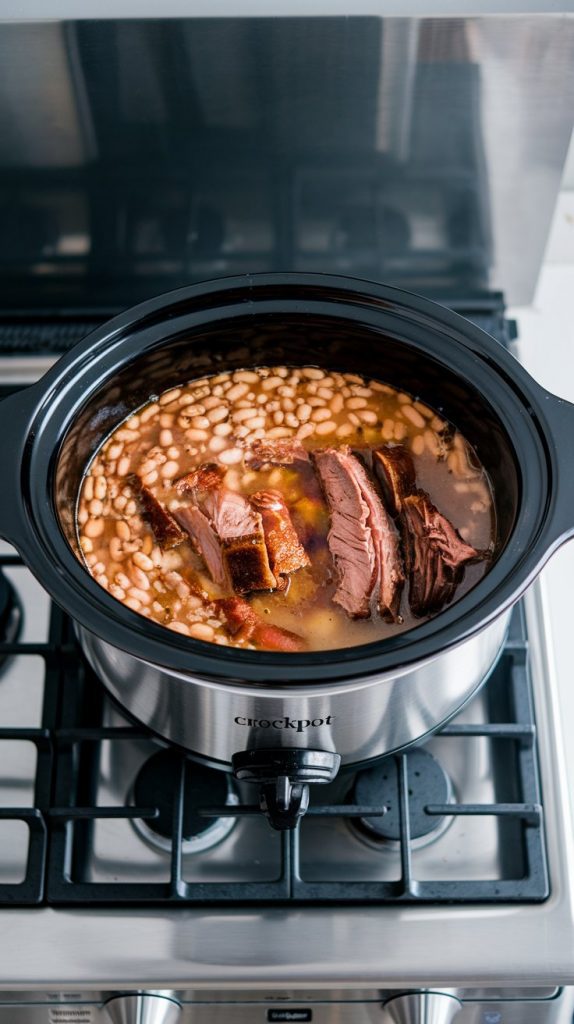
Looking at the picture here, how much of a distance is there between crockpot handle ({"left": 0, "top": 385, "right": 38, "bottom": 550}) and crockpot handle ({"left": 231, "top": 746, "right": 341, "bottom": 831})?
366 millimetres

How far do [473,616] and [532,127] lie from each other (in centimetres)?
Result: 96

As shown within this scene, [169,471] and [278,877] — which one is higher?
[169,471]

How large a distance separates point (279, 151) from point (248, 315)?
0.42 meters

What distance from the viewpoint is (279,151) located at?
5.69 feet

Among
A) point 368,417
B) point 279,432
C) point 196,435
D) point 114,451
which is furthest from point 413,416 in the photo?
point 114,451

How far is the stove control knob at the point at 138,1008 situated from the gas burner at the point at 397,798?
1.10 feet

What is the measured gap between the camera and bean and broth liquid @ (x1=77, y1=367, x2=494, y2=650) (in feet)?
4.53

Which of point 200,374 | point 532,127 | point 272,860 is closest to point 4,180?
point 200,374

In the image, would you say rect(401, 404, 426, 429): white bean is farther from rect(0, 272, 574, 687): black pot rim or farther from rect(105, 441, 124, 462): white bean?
rect(105, 441, 124, 462): white bean

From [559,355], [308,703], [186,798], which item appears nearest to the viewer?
[308,703]

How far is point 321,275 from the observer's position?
143 cm

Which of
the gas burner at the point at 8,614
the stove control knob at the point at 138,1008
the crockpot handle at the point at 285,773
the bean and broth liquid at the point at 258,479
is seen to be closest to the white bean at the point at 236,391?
the bean and broth liquid at the point at 258,479

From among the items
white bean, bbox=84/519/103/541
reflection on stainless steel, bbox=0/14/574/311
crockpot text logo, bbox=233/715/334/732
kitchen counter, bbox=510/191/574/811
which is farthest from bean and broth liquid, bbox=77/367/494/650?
reflection on stainless steel, bbox=0/14/574/311

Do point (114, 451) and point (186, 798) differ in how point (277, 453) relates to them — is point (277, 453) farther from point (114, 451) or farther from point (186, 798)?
point (186, 798)
